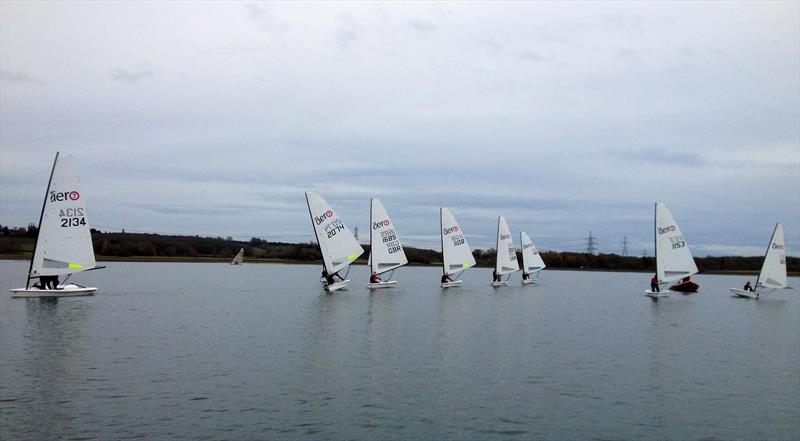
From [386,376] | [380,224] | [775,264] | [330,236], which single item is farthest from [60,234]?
[775,264]

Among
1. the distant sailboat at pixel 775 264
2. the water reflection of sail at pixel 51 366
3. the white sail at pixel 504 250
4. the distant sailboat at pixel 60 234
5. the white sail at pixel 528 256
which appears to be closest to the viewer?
the water reflection of sail at pixel 51 366

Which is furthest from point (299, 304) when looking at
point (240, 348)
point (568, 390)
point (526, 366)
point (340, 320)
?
point (568, 390)

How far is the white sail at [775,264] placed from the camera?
202 feet

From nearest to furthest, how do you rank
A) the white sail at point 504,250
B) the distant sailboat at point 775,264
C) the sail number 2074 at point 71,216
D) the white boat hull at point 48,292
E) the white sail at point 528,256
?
the sail number 2074 at point 71,216 → the white boat hull at point 48,292 → the distant sailboat at point 775,264 → the white sail at point 504,250 → the white sail at point 528,256

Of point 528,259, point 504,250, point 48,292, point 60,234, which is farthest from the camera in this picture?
point 528,259

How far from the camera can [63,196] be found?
48625 mm

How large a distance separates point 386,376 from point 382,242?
140 ft

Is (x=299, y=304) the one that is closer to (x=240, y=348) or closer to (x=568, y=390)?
(x=240, y=348)

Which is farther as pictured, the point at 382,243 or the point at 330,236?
the point at 382,243

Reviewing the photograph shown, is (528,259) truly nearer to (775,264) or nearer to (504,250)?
(504,250)

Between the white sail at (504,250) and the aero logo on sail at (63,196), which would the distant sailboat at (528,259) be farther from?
the aero logo on sail at (63,196)

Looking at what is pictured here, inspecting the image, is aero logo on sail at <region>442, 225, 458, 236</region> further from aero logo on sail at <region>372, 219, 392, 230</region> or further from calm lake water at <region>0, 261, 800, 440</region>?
calm lake water at <region>0, 261, 800, 440</region>

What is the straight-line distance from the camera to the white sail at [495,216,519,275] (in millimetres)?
78625

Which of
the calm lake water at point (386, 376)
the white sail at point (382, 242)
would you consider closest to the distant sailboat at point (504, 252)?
the white sail at point (382, 242)
